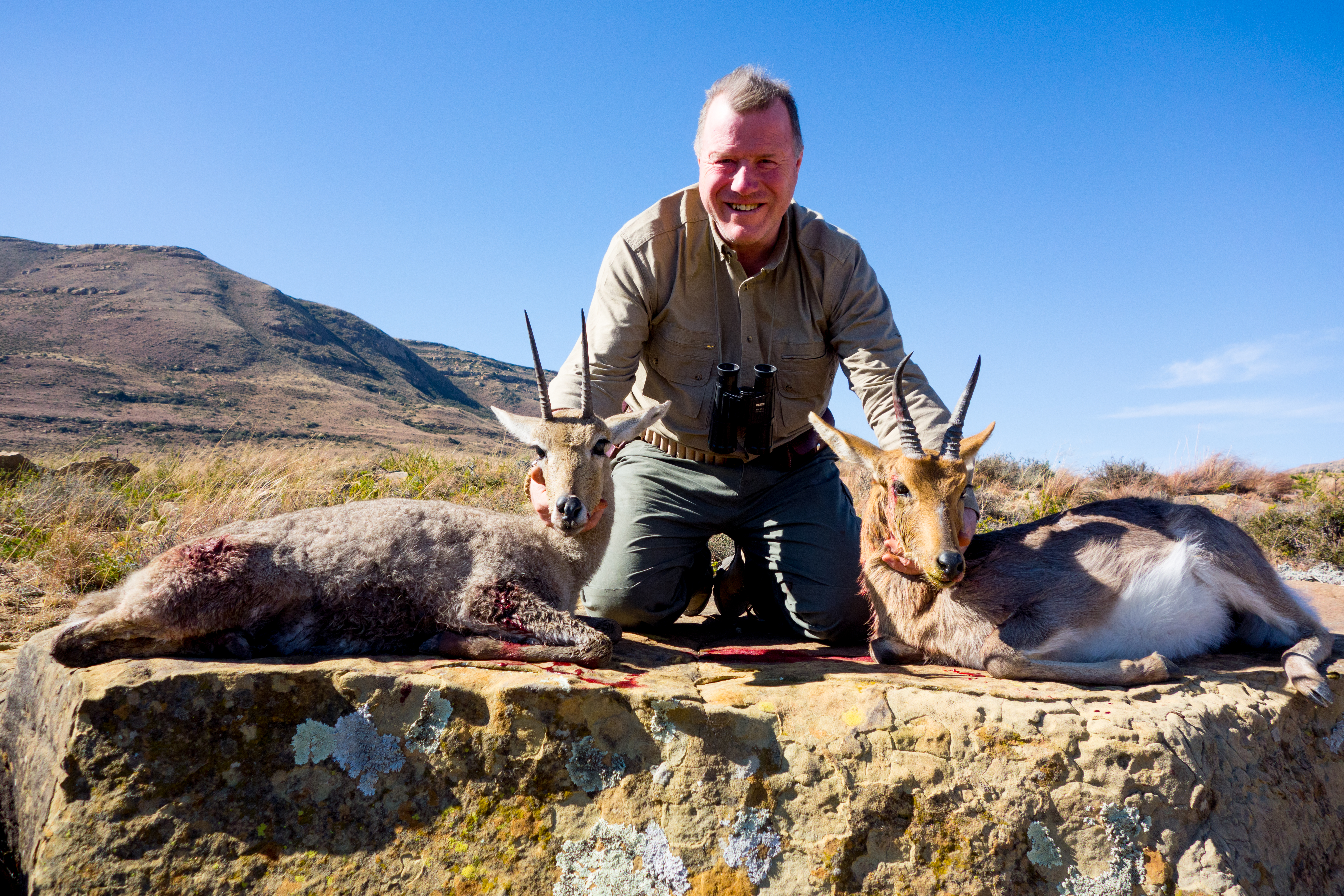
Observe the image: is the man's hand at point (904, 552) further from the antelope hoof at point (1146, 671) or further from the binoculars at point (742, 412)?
the binoculars at point (742, 412)

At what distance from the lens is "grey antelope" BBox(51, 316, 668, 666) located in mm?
3709

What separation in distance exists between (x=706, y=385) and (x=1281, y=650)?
3.86m

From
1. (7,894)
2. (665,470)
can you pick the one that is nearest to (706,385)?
(665,470)

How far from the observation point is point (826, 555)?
5.73 m

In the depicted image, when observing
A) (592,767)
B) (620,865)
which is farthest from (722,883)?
(592,767)

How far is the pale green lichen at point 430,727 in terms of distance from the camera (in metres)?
3.26

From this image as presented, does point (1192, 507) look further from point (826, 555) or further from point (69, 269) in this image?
point (69, 269)

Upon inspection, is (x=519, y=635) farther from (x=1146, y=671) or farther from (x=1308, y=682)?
(x=1308, y=682)

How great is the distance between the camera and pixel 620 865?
304cm

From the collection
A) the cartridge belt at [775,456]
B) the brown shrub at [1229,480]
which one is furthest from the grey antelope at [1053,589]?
the brown shrub at [1229,480]

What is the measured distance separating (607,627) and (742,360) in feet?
7.49

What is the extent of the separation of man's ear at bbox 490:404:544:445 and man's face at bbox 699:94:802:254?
6.44 feet

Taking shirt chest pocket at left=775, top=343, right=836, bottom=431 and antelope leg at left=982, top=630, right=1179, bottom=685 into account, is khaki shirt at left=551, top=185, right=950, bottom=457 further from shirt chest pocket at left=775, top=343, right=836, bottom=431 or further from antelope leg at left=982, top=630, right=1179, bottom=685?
antelope leg at left=982, top=630, right=1179, bottom=685

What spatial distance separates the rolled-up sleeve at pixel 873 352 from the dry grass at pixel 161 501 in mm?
3909
